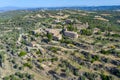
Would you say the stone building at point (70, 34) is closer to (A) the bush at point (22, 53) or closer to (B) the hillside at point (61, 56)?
(B) the hillside at point (61, 56)

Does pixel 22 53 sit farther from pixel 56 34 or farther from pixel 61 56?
pixel 56 34

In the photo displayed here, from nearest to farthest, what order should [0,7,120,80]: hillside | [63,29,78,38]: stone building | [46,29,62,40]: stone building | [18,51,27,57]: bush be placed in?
1. [0,7,120,80]: hillside
2. [18,51,27,57]: bush
3. [46,29,62,40]: stone building
4. [63,29,78,38]: stone building

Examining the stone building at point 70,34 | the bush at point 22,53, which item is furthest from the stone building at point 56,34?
the bush at point 22,53

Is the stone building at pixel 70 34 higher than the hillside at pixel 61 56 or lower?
higher

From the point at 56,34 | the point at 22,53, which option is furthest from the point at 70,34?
the point at 22,53

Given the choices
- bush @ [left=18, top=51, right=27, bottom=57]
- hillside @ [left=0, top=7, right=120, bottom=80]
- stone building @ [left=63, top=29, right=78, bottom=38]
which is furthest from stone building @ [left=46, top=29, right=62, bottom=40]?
bush @ [left=18, top=51, right=27, bottom=57]

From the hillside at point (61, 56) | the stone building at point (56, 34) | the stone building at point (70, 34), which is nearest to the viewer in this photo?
the hillside at point (61, 56)

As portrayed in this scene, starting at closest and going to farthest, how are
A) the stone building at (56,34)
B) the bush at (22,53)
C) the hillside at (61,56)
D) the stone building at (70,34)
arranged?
the hillside at (61,56)
the bush at (22,53)
the stone building at (56,34)
the stone building at (70,34)

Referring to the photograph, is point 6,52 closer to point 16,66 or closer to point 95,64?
point 16,66

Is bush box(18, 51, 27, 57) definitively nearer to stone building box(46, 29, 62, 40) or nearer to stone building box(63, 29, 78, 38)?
stone building box(46, 29, 62, 40)

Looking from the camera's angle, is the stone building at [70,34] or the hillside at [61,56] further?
the stone building at [70,34]

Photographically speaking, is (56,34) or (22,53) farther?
(56,34)
